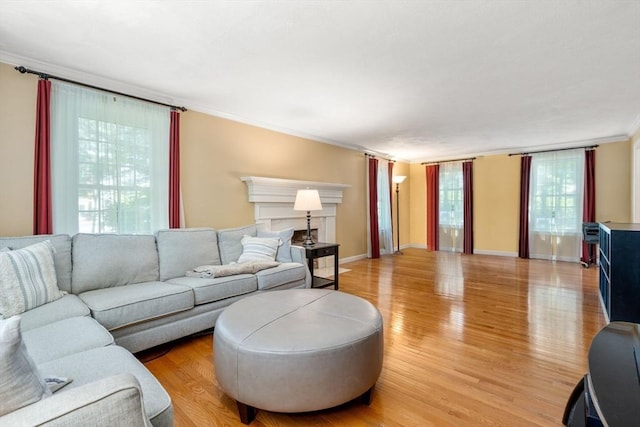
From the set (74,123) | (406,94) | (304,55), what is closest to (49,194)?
(74,123)

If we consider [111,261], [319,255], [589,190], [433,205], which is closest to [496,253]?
[433,205]

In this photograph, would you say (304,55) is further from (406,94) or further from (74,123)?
(74,123)

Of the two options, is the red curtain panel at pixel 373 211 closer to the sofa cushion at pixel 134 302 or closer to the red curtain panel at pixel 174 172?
the red curtain panel at pixel 174 172

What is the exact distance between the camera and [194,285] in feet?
8.36

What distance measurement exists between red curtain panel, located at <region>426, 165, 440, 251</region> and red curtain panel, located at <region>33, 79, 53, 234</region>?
23.1 ft

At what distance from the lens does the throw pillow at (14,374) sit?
0.71 m

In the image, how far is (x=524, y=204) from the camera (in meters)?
6.26

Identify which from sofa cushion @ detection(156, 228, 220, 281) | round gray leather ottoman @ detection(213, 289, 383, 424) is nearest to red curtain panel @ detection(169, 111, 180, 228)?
sofa cushion @ detection(156, 228, 220, 281)

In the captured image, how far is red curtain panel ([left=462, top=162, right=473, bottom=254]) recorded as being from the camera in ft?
22.8

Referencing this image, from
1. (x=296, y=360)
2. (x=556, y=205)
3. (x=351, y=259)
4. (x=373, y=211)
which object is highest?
(x=556, y=205)

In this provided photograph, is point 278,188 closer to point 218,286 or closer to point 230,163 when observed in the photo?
point 230,163

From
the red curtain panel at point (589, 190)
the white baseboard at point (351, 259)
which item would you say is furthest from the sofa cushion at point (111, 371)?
the red curtain panel at point (589, 190)

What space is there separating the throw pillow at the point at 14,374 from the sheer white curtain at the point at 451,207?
Answer: 7.56 metres

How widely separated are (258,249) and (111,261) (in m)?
1.35
